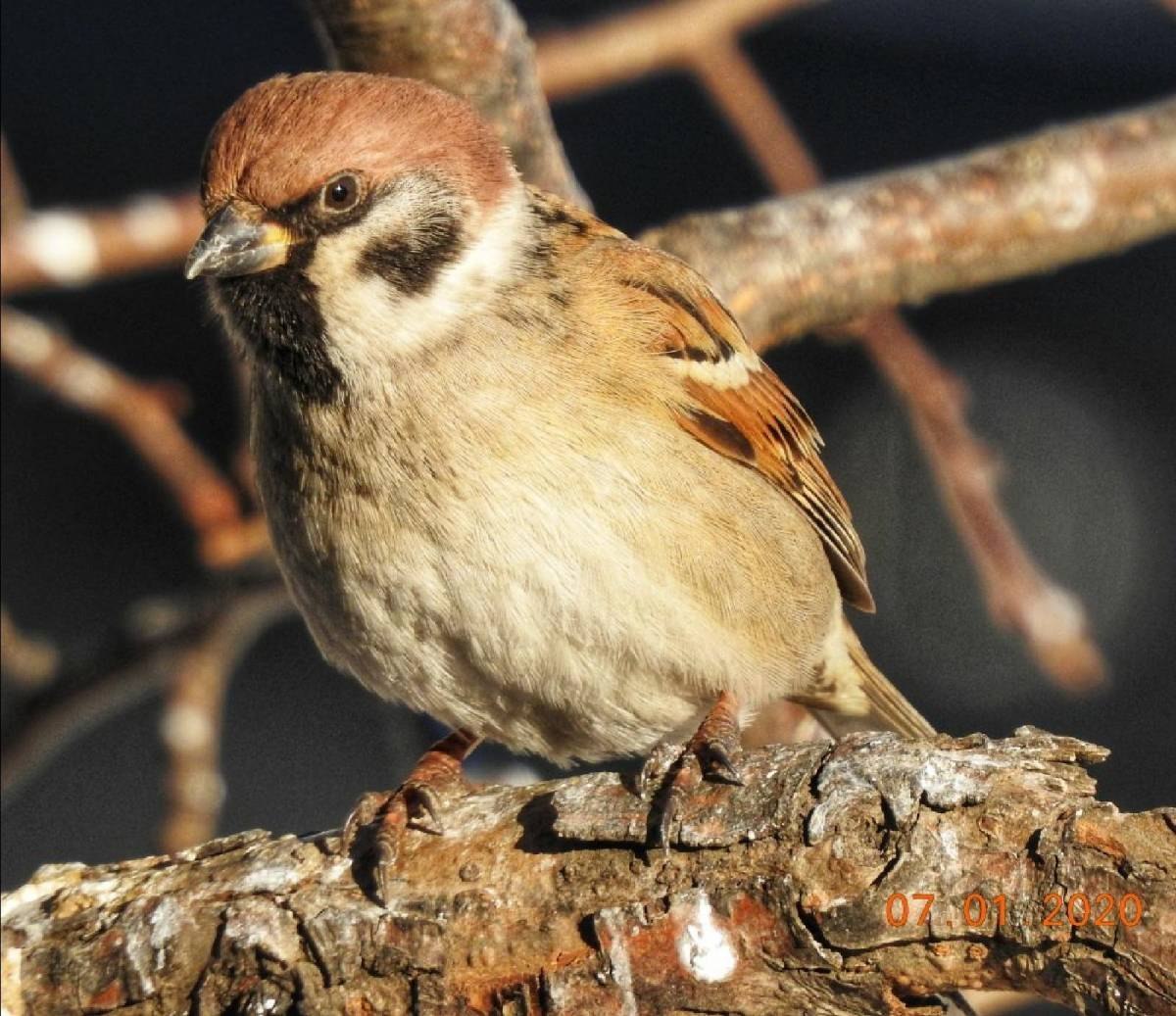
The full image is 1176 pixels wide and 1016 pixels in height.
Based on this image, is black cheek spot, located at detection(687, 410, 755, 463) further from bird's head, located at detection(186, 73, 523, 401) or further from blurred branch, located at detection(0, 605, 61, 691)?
blurred branch, located at detection(0, 605, 61, 691)

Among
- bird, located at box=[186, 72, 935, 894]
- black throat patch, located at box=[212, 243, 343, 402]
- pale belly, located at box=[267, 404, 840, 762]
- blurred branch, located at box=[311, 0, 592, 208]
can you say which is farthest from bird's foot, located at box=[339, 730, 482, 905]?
blurred branch, located at box=[311, 0, 592, 208]

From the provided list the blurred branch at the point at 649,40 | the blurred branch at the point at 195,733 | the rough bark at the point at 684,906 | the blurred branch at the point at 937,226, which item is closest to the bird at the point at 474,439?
the rough bark at the point at 684,906

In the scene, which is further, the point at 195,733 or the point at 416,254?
the point at 195,733

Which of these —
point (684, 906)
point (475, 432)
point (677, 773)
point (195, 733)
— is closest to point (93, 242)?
point (475, 432)

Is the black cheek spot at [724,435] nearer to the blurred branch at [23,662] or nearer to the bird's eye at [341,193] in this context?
the bird's eye at [341,193]

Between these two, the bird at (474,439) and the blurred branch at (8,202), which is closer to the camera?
the bird at (474,439)

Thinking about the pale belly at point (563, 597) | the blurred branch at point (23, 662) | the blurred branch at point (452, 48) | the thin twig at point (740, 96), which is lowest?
the pale belly at point (563, 597)

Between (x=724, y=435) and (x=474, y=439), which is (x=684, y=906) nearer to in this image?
(x=474, y=439)
